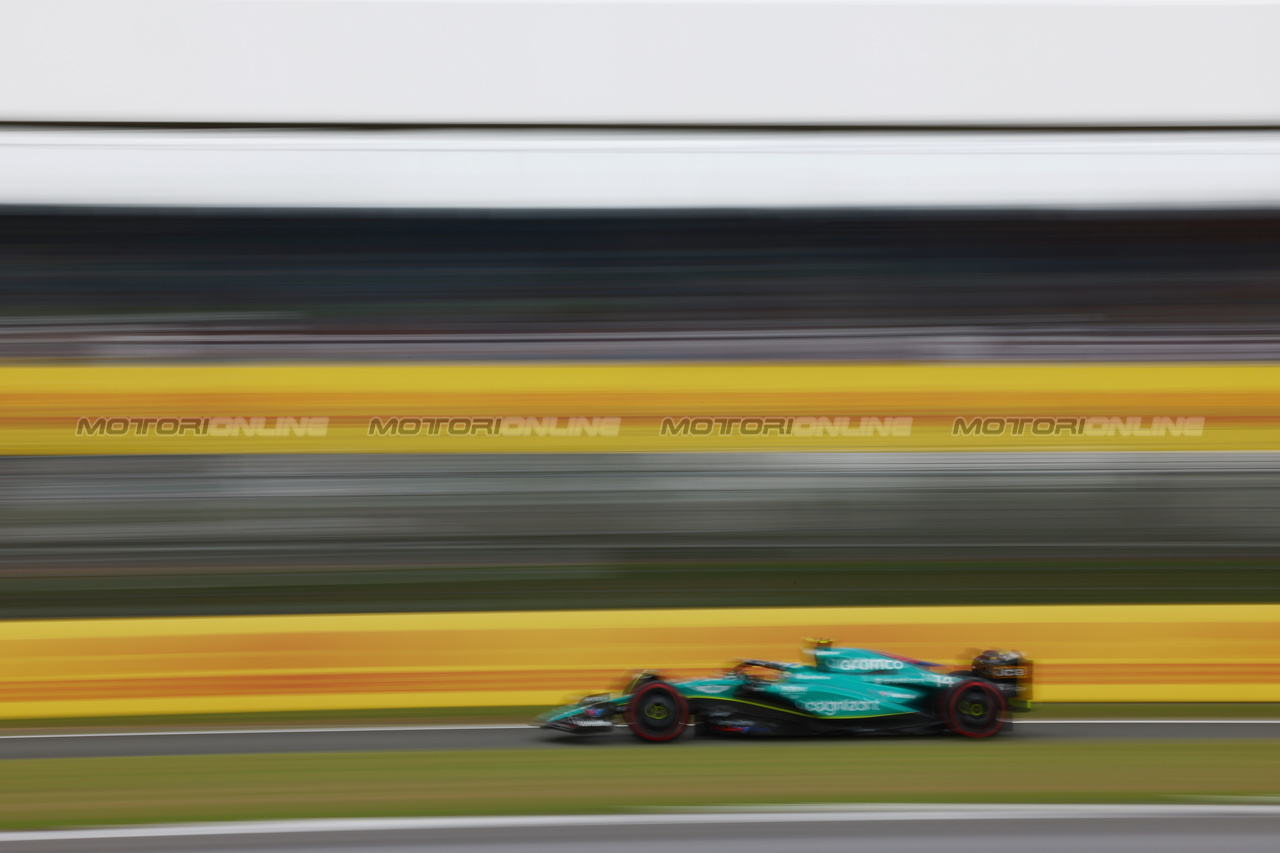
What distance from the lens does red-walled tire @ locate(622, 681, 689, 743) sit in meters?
3.19

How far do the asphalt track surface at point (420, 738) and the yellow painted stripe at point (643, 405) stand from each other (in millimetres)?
944

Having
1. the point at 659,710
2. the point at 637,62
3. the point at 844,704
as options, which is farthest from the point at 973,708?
the point at 637,62

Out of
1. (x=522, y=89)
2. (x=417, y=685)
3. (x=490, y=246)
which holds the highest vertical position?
(x=522, y=89)

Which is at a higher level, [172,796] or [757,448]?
[757,448]

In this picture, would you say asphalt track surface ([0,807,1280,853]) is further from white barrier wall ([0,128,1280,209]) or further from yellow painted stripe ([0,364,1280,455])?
white barrier wall ([0,128,1280,209])

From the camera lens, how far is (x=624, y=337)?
370 centimetres

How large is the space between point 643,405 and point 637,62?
4.00 feet

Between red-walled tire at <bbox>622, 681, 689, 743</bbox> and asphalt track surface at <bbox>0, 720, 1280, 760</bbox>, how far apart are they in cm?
5

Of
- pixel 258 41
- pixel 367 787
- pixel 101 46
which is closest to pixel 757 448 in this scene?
pixel 367 787

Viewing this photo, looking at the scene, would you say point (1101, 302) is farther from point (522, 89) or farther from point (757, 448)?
point (522, 89)

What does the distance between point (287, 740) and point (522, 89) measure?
2.34 m

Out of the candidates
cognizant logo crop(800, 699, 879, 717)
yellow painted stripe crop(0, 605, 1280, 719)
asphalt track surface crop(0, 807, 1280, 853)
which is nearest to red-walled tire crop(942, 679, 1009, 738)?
cognizant logo crop(800, 699, 879, 717)

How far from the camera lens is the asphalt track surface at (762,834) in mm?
2430

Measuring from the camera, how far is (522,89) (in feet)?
12.3
